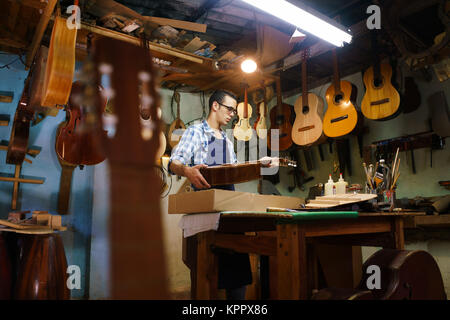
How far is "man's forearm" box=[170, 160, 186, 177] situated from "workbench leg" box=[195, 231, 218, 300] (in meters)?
0.54

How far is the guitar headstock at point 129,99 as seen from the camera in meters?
0.47

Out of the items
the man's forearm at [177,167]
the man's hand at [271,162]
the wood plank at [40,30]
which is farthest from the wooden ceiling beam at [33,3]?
the man's hand at [271,162]

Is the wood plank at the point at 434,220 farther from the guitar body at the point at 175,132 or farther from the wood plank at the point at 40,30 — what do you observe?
the wood plank at the point at 40,30

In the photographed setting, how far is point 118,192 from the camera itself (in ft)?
1.47

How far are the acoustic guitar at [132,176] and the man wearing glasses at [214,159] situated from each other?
168cm

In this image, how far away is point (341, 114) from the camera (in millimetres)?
4465

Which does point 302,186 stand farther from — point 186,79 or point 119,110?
point 119,110

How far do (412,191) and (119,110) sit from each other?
16.2 ft

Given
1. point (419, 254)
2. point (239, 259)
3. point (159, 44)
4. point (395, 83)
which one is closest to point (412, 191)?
point (395, 83)

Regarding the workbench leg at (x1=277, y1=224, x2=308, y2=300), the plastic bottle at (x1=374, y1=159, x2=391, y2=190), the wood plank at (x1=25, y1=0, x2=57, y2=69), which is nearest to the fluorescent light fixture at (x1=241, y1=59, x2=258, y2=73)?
the wood plank at (x1=25, y1=0, x2=57, y2=69)

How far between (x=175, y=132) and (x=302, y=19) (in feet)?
7.92

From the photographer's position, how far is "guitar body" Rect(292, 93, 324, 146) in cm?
466

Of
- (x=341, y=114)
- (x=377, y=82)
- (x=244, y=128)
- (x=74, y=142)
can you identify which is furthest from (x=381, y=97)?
(x=74, y=142)

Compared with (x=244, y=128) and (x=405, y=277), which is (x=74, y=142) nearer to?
(x=244, y=128)
